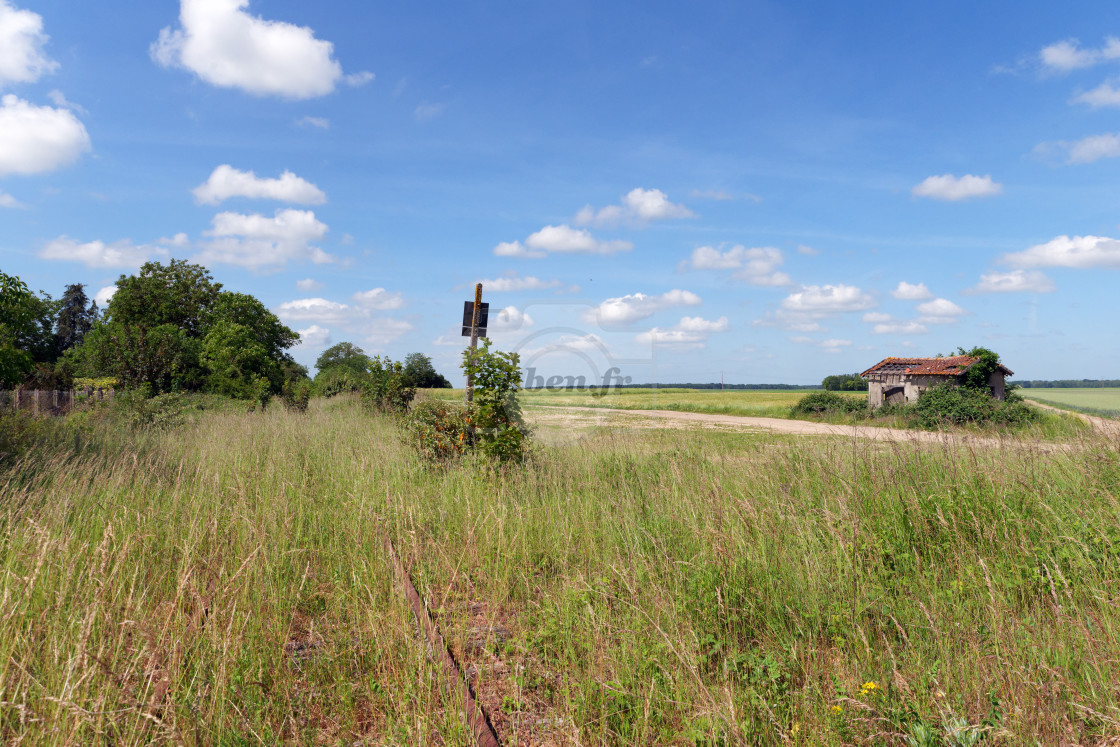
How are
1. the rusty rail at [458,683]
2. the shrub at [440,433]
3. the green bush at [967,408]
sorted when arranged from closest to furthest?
1. the rusty rail at [458,683]
2. the shrub at [440,433]
3. the green bush at [967,408]

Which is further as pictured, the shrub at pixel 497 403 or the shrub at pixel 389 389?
the shrub at pixel 389 389

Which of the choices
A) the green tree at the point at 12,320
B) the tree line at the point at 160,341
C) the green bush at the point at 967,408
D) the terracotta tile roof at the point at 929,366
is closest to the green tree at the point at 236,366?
the tree line at the point at 160,341

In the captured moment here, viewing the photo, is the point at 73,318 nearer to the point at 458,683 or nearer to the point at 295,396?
the point at 295,396

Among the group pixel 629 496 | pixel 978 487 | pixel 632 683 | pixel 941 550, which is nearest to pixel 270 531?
pixel 629 496

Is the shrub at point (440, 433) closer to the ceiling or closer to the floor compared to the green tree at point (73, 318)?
closer to the floor

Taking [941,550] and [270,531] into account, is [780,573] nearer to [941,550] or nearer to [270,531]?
[941,550]

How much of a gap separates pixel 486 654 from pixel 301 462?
7319mm

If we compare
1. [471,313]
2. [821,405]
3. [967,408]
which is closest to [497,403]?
[471,313]

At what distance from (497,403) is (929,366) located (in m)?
32.0

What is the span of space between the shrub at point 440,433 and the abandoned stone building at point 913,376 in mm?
26108

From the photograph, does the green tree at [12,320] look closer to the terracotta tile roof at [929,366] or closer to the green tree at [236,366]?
the green tree at [236,366]

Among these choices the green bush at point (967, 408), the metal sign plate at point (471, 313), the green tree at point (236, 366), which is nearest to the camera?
the metal sign plate at point (471, 313)

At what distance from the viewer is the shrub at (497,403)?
8.75 m

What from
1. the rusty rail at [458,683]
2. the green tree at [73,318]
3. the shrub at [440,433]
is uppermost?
the green tree at [73,318]
